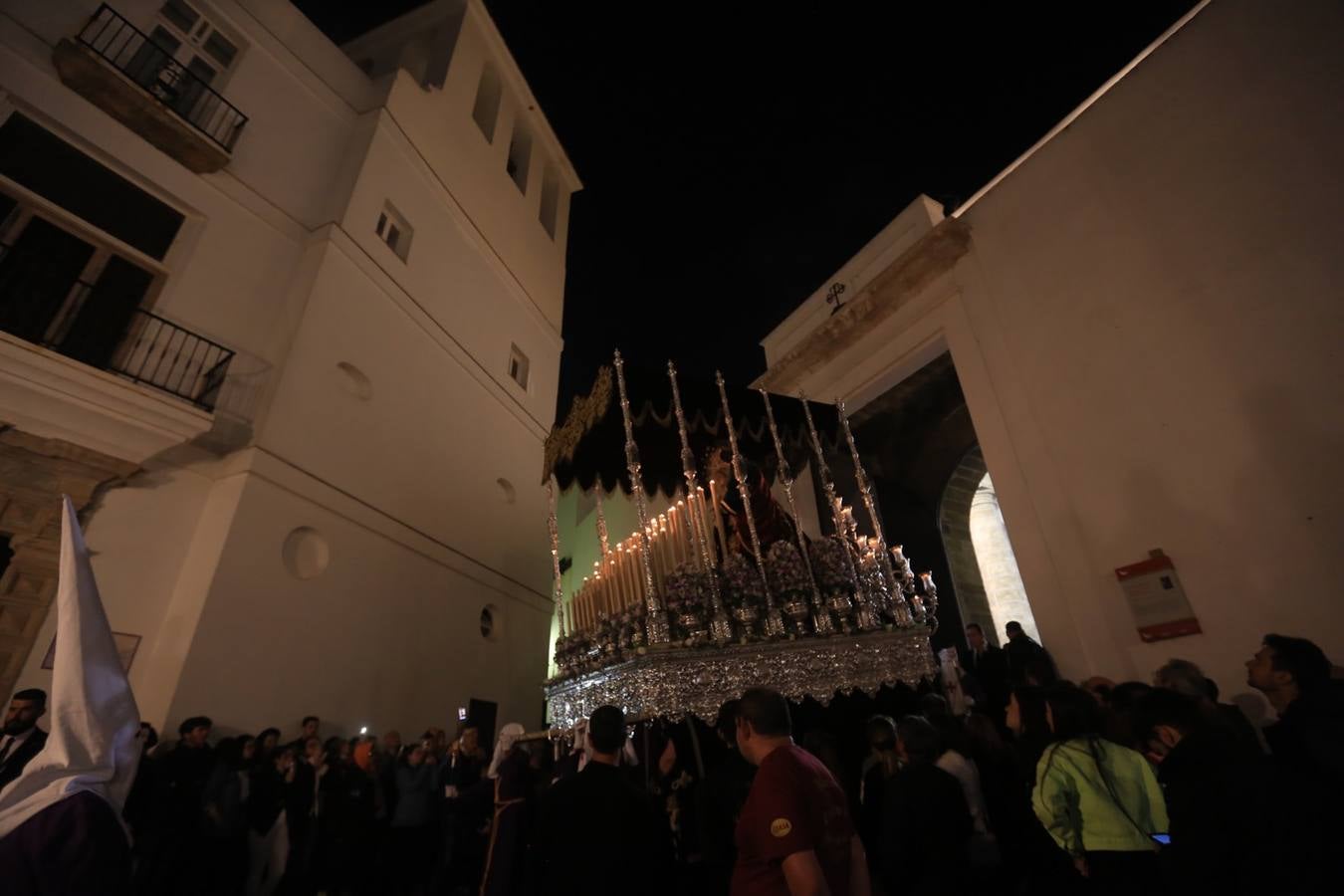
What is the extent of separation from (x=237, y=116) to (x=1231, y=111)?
9685mm

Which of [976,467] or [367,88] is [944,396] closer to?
[976,467]

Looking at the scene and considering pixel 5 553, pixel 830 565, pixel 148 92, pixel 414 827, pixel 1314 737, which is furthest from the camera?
pixel 148 92

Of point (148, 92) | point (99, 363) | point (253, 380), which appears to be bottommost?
point (99, 363)

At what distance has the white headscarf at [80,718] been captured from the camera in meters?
1.30

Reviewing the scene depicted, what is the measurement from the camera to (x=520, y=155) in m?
12.8

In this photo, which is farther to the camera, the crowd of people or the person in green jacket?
the person in green jacket

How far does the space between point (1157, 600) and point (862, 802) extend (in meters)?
3.01

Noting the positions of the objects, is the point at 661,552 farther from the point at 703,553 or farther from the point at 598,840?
the point at 598,840

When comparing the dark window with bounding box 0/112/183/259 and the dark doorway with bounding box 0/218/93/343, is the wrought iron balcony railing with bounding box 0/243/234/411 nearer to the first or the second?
the dark doorway with bounding box 0/218/93/343

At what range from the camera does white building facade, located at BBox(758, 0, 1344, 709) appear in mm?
3959

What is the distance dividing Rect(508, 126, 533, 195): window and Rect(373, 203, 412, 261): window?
449 centimetres

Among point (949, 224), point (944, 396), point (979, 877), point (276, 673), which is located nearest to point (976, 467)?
point (944, 396)

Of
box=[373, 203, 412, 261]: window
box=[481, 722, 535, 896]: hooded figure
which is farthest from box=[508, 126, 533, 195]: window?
box=[481, 722, 535, 896]: hooded figure

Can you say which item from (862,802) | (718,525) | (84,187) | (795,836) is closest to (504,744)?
(718,525)
